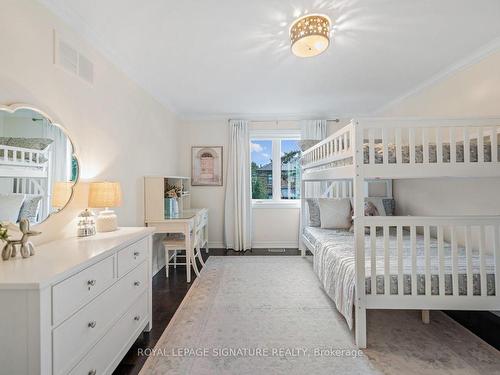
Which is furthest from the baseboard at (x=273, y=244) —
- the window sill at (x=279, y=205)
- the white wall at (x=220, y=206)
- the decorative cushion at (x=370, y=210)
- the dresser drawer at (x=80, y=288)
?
the dresser drawer at (x=80, y=288)

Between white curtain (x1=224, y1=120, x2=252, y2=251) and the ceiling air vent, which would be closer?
the ceiling air vent

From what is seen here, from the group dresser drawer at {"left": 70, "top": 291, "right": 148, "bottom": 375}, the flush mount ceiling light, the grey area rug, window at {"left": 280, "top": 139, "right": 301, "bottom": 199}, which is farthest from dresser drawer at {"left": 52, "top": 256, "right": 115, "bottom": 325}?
window at {"left": 280, "top": 139, "right": 301, "bottom": 199}

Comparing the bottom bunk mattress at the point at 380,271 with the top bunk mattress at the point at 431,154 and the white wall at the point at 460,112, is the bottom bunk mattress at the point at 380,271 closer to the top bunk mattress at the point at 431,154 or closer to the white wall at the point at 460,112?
the white wall at the point at 460,112

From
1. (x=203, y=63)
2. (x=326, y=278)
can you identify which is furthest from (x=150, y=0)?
(x=326, y=278)

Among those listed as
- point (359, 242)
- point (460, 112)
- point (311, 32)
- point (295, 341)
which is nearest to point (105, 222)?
point (295, 341)

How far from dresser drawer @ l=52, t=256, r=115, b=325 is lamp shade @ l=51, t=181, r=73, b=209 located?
0.59 metres

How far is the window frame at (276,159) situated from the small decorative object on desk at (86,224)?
9.49 ft

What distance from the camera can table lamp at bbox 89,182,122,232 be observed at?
1.87 meters

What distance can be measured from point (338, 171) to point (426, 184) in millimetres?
1618

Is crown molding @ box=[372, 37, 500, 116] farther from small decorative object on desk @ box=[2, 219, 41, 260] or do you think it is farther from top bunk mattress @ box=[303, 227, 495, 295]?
small decorative object on desk @ box=[2, 219, 41, 260]

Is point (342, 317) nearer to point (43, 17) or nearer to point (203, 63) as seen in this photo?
point (203, 63)

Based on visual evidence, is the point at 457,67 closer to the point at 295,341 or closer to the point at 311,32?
the point at 311,32

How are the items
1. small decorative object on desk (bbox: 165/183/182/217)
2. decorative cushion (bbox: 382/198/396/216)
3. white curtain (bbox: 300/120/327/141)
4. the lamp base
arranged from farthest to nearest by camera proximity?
white curtain (bbox: 300/120/327/141)
decorative cushion (bbox: 382/198/396/216)
small decorative object on desk (bbox: 165/183/182/217)
the lamp base

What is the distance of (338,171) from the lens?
221cm
